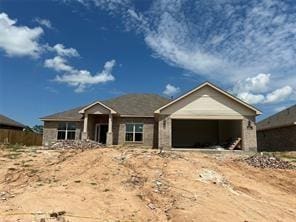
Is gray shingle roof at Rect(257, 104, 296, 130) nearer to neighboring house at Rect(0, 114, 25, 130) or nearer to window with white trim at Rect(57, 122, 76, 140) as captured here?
window with white trim at Rect(57, 122, 76, 140)

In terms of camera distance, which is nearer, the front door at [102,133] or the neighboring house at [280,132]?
the neighboring house at [280,132]

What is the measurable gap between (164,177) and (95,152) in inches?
204

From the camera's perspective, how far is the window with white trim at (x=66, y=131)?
32031 millimetres

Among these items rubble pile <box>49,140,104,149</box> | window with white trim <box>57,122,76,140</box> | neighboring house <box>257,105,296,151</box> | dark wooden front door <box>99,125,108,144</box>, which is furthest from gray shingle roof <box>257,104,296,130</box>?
window with white trim <box>57,122,76,140</box>

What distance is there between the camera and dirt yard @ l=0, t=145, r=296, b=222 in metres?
12.6

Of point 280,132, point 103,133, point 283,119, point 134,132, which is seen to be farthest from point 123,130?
point 283,119

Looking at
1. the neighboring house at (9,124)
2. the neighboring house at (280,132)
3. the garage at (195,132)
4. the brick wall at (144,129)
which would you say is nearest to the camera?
the brick wall at (144,129)

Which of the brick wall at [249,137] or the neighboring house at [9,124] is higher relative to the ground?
the neighboring house at [9,124]

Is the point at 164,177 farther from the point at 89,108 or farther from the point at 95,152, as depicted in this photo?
the point at 89,108

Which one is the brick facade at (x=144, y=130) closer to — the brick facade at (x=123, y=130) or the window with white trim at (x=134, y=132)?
the brick facade at (x=123, y=130)

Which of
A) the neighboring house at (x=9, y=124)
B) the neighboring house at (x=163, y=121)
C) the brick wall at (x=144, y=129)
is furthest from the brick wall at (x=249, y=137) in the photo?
the neighboring house at (x=9, y=124)

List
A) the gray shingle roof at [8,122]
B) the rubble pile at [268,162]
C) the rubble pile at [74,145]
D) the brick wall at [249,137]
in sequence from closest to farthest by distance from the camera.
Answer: the rubble pile at [268,162] → the rubble pile at [74,145] → the brick wall at [249,137] → the gray shingle roof at [8,122]

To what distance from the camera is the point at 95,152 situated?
2012 centimetres

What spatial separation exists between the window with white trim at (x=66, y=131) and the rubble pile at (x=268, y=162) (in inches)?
646
